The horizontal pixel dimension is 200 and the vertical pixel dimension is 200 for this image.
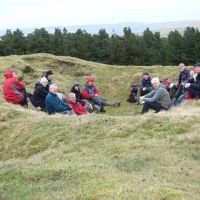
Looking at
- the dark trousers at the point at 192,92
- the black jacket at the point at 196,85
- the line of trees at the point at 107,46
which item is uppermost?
the black jacket at the point at 196,85

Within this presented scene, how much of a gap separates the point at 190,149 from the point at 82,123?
444cm

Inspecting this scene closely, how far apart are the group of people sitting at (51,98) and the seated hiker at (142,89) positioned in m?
1.19

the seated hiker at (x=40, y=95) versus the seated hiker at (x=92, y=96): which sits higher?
the seated hiker at (x=40, y=95)

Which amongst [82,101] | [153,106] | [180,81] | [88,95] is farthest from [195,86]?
[88,95]

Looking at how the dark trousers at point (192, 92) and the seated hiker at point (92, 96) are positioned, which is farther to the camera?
the seated hiker at point (92, 96)

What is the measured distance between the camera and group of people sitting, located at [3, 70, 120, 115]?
18.3 m

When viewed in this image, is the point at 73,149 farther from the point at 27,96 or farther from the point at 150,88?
the point at 150,88

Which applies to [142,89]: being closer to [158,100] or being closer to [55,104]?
[158,100]

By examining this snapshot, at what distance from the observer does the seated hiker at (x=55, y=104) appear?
59.1ft

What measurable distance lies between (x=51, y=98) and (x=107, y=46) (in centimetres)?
3078

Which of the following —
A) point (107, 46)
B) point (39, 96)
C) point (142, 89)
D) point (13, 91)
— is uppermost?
point (13, 91)

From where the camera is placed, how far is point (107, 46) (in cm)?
4825

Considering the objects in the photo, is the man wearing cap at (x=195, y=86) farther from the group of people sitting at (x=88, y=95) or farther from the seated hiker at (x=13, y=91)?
the seated hiker at (x=13, y=91)

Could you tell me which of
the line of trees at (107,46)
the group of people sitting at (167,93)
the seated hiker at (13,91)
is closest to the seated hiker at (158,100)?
the group of people sitting at (167,93)
